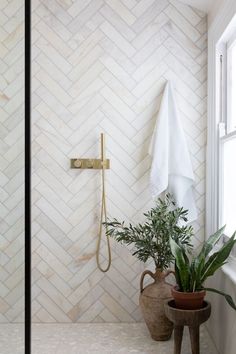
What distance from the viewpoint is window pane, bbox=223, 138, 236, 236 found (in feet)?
9.29

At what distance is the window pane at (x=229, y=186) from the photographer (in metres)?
2.83

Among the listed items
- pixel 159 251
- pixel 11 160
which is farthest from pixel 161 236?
pixel 11 160

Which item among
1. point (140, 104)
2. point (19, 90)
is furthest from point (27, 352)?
point (140, 104)

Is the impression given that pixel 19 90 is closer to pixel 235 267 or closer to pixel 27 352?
pixel 27 352

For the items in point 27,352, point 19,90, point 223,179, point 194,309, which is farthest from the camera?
point 223,179

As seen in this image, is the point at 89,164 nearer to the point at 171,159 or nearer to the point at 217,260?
the point at 171,159

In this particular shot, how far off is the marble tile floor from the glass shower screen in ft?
5.09

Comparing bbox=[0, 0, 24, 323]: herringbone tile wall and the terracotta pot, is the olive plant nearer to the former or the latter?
the terracotta pot

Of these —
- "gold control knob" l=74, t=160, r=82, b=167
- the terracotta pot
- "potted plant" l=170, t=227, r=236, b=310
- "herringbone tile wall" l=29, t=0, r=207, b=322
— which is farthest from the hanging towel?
the terracotta pot

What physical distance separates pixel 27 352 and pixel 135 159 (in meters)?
2.05

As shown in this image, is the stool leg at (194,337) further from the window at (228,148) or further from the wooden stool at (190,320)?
the window at (228,148)

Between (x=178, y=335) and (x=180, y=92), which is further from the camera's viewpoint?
(x=180, y=92)

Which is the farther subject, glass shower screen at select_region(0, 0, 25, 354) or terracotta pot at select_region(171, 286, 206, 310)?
terracotta pot at select_region(171, 286, 206, 310)

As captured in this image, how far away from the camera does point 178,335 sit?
2461 millimetres
